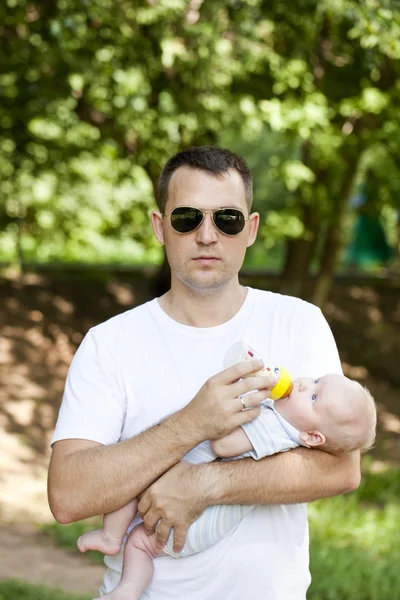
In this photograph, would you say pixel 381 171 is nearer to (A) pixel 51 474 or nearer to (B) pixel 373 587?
(B) pixel 373 587

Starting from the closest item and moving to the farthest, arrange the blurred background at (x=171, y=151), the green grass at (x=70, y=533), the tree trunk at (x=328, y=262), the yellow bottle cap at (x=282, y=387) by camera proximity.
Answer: the yellow bottle cap at (x=282, y=387) → the blurred background at (x=171, y=151) → the green grass at (x=70, y=533) → the tree trunk at (x=328, y=262)

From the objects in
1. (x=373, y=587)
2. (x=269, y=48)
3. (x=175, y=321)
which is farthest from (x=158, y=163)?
(x=175, y=321)

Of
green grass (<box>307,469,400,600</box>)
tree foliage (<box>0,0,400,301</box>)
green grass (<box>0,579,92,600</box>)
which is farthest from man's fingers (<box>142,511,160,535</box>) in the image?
tree foliage (<box>0,0,400,301</box>)

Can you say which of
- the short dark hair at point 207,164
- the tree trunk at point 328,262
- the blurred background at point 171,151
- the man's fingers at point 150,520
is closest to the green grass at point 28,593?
the blurred background at point 171,151

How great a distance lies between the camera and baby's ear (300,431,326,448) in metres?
2.17

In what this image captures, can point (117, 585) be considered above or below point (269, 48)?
below

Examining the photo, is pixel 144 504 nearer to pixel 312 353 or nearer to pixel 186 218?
pixel 312 353

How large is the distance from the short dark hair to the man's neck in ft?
0.88

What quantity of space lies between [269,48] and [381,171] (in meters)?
1.72

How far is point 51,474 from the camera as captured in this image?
216cm

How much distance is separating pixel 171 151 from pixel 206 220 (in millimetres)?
6390

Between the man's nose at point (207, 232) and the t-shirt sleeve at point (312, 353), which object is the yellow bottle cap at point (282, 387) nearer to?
the t-shirt sleeve at point (312, 353)

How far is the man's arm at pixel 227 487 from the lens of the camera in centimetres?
209

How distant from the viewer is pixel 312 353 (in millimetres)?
2271
